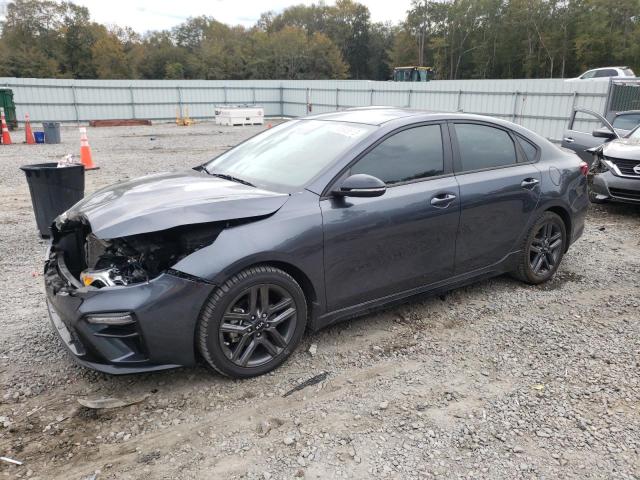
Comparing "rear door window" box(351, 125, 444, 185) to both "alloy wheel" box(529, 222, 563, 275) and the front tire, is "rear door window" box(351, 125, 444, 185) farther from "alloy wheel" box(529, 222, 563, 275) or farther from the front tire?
"alloy wheel" box(529, 222, 563, 275)

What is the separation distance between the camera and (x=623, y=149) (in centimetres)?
756

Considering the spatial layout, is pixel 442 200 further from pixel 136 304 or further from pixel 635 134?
pixel 635 134

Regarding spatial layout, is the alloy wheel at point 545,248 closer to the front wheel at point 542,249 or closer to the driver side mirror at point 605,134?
the front wheel at point 542,249

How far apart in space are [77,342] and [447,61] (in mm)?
83156

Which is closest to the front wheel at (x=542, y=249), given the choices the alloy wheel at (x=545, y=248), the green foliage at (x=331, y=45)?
the alloy wheel at (x=545, y=248)

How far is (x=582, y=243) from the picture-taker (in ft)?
20.7

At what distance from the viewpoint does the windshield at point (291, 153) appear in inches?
140

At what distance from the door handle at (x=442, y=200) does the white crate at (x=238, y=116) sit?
2259 centimetres

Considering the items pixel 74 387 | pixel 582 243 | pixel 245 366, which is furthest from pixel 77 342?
pixel 582 243

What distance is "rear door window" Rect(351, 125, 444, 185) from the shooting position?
359cm

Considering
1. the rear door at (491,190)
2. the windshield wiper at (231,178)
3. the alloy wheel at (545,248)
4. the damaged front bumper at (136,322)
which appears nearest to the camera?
the damaged front bumper at (136,322)

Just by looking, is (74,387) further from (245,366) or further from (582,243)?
(582,243)

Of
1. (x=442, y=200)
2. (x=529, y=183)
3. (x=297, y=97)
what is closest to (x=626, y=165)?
(x=529, y=183)

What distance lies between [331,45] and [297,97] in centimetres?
5338
